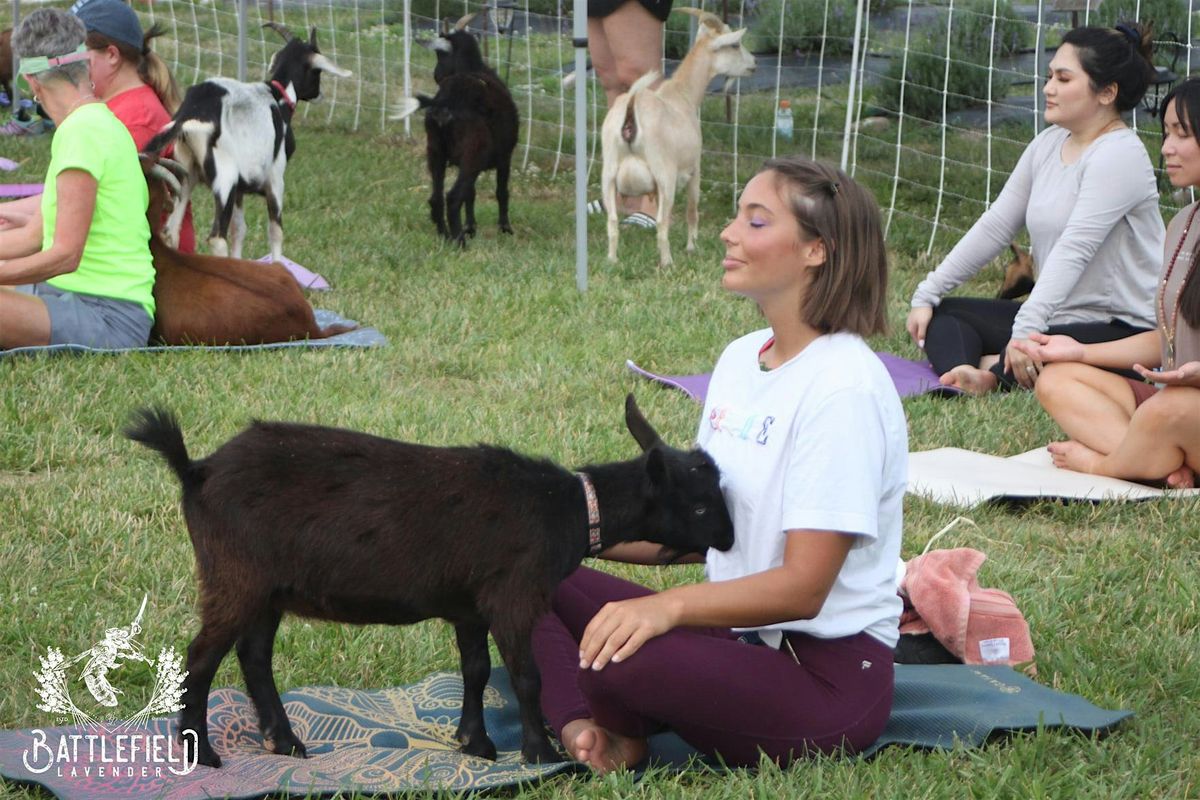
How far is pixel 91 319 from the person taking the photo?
5.90m

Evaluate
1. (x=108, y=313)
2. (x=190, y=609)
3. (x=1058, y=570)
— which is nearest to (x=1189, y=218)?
(x=1058, y=570)

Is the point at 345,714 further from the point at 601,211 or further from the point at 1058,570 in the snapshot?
the point at 601,211

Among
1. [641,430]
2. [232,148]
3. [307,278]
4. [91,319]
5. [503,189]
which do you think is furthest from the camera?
[503,189]

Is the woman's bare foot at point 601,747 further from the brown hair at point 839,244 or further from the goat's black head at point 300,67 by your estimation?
the goat's black head at point 300,67

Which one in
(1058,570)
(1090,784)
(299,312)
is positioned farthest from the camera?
(299,312)

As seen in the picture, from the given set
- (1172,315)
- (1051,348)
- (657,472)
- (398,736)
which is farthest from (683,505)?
(1051,348)

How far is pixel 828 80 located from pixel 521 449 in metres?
11.2

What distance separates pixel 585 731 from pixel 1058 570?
1.84 metres

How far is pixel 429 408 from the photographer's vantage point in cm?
548

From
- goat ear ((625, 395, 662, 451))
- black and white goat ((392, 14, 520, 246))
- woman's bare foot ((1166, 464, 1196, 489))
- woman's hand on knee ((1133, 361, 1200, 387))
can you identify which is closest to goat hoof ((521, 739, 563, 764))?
goat ear ((625, 395, 662, 451))

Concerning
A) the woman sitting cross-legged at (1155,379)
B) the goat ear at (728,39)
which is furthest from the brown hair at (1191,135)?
the goat ear at (728,39)

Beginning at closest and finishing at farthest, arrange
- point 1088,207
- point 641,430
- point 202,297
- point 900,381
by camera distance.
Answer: point 641,430
point 1088,207
point 900,381
point 202,297

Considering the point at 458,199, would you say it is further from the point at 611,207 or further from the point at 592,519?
the point at 592,519

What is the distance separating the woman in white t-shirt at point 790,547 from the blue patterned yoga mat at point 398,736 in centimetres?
17
